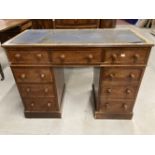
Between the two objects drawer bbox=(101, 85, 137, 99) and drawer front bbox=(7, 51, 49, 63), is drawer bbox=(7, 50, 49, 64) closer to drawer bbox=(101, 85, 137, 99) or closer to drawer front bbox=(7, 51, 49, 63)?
drawer front bbox=(7, 51, 49, 63)

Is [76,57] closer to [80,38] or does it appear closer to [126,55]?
[80,38]

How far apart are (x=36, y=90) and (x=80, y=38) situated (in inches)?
24.3

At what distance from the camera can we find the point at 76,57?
1.21 meters

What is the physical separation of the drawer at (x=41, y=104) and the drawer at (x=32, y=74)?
0.73ft

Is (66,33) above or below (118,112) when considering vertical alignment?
above

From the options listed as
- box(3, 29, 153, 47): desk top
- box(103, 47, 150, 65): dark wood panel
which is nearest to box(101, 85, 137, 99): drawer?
box(103, 47, 150, 65): dark wood panel

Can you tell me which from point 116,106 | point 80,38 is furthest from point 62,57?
point 116,106

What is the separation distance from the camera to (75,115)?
1661 millimetres

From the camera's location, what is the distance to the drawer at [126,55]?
116 centimetres

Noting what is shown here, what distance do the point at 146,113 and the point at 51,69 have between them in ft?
3.66

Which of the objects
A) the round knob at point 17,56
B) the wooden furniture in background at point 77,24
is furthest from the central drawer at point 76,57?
the wooden furniture in background at point 77,24
